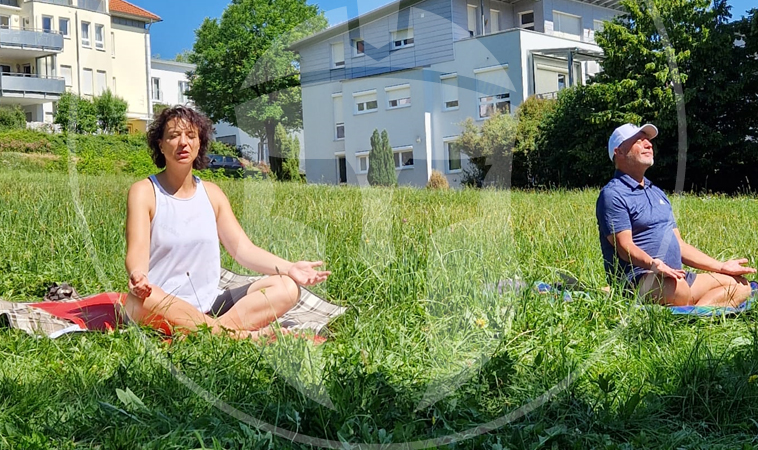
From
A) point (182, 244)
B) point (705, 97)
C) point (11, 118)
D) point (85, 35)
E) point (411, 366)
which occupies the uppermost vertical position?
point (705, 97)

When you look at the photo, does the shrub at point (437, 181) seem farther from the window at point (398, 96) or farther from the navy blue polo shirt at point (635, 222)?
the navy blue polo shirt at point (635, 222)

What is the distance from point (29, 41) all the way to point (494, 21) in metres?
1.76

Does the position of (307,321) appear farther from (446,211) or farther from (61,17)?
(61,17)

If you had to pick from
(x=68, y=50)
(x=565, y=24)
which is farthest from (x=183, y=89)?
(x=565, y=24)

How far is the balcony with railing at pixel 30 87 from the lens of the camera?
2256 millimetres

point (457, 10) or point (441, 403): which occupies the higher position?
point (457, 10)

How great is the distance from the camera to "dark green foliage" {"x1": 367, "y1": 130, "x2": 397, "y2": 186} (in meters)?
2.83

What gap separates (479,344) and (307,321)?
2.57 feet

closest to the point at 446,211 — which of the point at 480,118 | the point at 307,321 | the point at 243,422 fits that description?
the point at 480,118

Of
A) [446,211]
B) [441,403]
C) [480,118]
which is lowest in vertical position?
[441,403]

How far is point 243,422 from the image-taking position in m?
2.19

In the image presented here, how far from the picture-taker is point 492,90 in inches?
135

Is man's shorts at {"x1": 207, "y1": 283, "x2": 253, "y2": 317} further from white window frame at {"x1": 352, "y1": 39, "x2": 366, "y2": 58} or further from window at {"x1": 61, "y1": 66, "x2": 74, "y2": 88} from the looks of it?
window at {"x1": 61, "y1": 66, "x2": 74, "y2": 88}

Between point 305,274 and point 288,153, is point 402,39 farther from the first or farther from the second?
point 305,274
